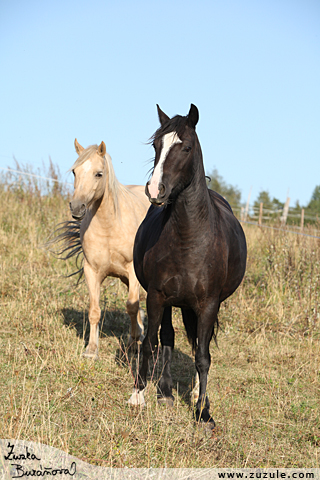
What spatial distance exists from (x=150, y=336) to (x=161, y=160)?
1598 mm

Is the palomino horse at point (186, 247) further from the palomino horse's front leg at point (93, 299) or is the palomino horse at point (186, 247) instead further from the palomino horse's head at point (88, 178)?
the palomino horse's front leg at point (93, 299)

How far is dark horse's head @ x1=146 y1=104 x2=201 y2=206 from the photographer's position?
313 cm

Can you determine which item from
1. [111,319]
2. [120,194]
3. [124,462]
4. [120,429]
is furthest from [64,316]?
[124,462]

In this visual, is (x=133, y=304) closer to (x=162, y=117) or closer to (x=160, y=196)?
(x=162, y=117)

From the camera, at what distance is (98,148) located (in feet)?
17.2

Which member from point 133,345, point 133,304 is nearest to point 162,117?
point 133,304

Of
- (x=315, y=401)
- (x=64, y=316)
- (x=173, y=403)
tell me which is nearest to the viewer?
(x=173, y=403)

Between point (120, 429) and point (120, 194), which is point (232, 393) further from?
point (120, 194)

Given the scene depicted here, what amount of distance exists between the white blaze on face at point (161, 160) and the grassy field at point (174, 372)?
5.52 feet

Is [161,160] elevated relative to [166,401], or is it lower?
elevated

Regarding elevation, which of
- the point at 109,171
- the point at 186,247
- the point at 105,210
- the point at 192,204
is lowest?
the point at 186,247

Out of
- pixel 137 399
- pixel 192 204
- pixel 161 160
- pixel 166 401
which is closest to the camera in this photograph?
pixel 161 160

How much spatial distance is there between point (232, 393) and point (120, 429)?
5.49 feet

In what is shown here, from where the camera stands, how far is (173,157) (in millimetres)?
3279
